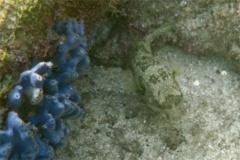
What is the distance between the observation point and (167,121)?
16.4 ft

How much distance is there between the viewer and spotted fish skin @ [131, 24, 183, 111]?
472cm

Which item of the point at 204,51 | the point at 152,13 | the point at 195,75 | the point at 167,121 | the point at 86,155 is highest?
the point at 152,13

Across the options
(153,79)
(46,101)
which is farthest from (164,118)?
(46,101)

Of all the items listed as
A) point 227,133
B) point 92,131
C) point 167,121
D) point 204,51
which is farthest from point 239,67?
point 92,131

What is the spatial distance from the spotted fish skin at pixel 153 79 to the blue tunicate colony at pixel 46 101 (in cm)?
110

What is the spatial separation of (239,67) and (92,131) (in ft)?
8.75

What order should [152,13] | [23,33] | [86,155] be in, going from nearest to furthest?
[23,33]
[86,155]
[152,13]

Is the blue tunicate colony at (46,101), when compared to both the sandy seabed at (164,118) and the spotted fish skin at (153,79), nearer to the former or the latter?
the sandy seabed at (164,118)

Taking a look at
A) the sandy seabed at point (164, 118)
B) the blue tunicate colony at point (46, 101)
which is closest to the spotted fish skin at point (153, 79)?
the sandy seabed at point (164, 118)

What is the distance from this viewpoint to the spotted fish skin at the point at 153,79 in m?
4.72

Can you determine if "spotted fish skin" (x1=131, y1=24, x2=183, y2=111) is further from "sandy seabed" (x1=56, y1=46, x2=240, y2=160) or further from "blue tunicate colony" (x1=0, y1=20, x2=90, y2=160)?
"blue tunicate colony" (x1=0, y1=20, x2=90, y2=160)

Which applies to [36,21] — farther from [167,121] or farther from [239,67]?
[239,67]

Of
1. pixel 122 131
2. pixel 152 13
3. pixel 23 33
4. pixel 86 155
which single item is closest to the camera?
pixel 23 33

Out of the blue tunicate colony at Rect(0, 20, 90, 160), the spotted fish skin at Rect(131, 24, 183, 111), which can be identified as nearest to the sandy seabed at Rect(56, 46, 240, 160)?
the spotted fish skin at Rect(131, 24, 183, 111)
